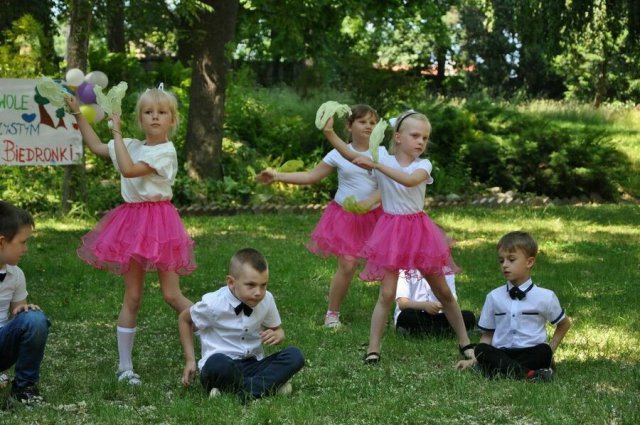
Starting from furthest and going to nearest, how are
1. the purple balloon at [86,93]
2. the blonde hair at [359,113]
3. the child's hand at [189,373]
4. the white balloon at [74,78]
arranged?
the white balloon at [74,78], the purple balloon at [86,93], the blonde hair at [359,113], the child's hand at [189,373]

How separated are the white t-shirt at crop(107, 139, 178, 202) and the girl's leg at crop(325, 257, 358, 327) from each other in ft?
5.83

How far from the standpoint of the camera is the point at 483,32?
Result: 1460 inches

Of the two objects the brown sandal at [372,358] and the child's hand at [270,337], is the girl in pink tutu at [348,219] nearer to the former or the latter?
the brown sandal at [372,358]

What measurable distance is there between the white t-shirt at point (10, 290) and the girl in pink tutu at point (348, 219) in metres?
2.58

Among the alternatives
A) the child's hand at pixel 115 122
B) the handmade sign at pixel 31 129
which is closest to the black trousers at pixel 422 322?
the child's hand at pixel 115 122

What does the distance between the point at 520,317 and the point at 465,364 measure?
420 millimetres

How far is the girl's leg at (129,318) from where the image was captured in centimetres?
550

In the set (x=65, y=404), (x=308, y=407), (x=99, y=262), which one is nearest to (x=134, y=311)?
(x=99, y=262)

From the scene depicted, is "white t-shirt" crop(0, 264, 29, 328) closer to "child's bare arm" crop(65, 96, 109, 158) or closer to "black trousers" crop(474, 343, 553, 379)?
"child's bare arm" crop(65, 96, 109, 158)

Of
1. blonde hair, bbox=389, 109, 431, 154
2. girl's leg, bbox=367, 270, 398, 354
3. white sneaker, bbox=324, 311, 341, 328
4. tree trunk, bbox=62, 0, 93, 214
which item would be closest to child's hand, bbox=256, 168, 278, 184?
blonde hair, bbox=389, 109, 431, 154

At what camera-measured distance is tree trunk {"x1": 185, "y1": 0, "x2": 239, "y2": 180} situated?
14.5 metres

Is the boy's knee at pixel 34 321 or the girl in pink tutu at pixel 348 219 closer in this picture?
the boy's knee at pixel 34 321

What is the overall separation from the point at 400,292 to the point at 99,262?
2401 millimetres

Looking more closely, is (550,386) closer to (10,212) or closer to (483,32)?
(10,212)
